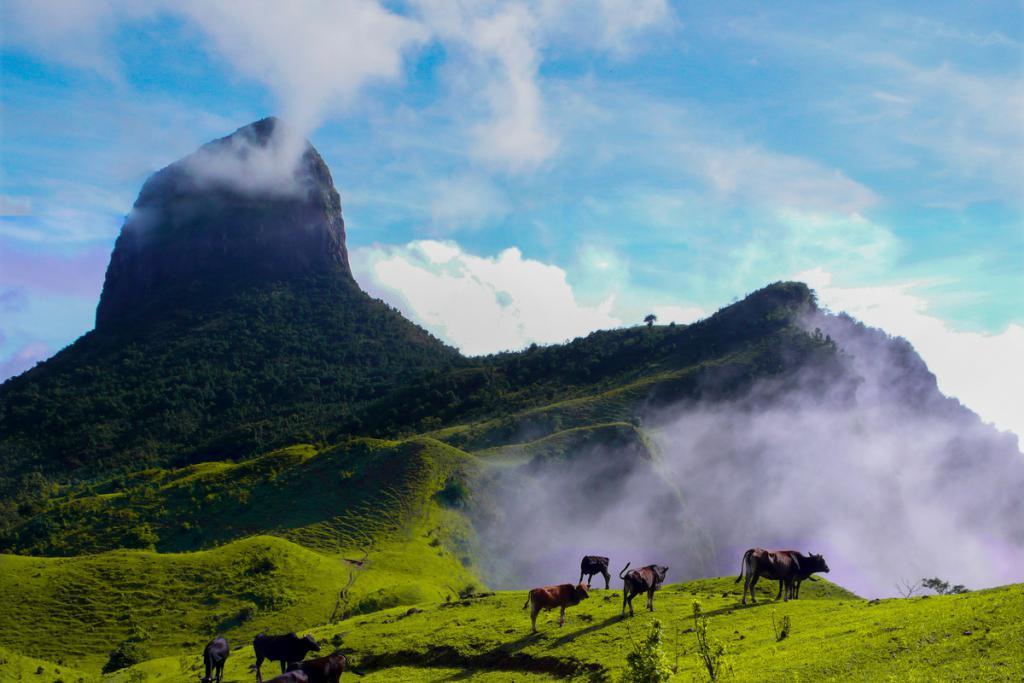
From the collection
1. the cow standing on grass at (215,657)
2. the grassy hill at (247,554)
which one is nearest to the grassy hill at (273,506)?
the grassy hill at (247,554)

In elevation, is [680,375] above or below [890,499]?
above

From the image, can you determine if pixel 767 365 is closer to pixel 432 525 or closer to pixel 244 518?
pixel 432 525

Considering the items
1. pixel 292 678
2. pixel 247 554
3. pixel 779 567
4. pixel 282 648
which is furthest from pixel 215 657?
pixel 779 567

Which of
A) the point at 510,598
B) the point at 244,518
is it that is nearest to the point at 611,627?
the point at 510,598

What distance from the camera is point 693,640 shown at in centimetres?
2566

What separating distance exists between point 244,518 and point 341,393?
116 meters

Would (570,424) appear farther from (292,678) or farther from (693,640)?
(292,678)

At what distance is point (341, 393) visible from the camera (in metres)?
187

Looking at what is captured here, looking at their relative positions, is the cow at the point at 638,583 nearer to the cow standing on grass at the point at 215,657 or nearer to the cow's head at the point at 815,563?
the cow's head at the point at 815,563

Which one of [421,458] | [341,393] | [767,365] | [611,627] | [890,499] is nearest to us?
[611,627]

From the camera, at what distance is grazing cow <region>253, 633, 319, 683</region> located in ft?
100

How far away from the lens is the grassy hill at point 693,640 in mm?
18688

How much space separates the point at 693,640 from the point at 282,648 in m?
17.0

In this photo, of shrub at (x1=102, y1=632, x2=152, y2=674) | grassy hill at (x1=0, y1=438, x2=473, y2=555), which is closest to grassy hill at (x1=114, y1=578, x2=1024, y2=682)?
shrub at (x1=102, y1=632, x2=152, y2=674)
